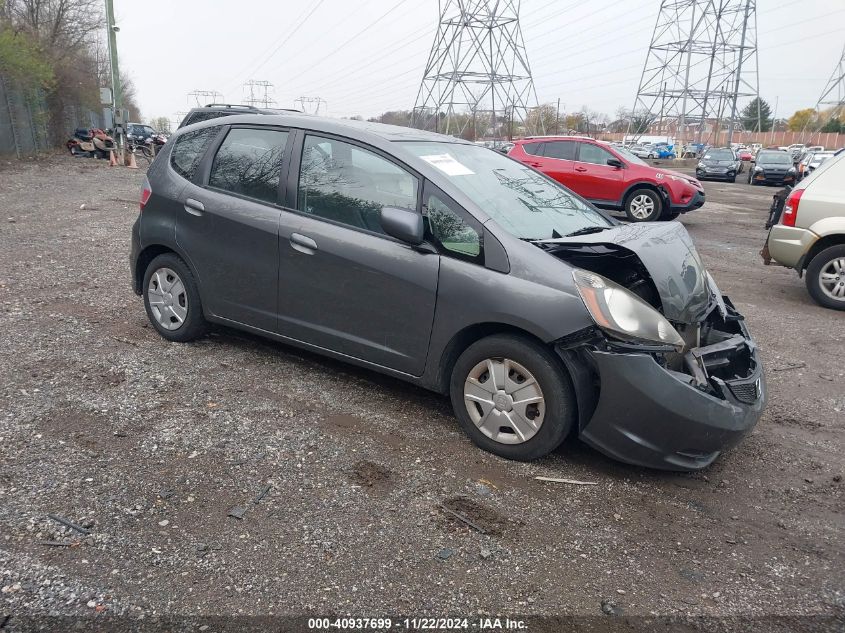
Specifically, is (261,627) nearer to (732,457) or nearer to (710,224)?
(732,457)

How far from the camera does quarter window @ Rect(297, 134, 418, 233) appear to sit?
12.9ft

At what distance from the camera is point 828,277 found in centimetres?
738

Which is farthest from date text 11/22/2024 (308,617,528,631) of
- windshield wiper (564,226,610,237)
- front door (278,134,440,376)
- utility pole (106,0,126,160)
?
utility pole (106,0,126,160)

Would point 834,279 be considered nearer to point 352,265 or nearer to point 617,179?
point 352,265

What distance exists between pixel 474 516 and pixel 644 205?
11697 millimetres

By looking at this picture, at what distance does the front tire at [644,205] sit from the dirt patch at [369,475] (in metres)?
11.3

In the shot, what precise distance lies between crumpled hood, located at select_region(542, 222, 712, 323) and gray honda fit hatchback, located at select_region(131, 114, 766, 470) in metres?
0.01

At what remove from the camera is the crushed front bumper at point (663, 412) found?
3.21 m

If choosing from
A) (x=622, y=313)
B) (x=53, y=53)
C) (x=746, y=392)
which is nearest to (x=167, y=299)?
(x=622, y=313)

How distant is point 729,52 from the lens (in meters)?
51.6

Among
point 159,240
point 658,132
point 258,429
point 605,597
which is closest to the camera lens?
point 605,597

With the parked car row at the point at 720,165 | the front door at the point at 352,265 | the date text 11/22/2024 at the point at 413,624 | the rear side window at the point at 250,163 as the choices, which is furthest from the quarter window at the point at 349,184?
the parked car row at the point at 720,165

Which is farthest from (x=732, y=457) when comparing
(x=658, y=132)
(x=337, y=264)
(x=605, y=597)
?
(x=658, y=132)

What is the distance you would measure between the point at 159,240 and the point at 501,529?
3377mm
